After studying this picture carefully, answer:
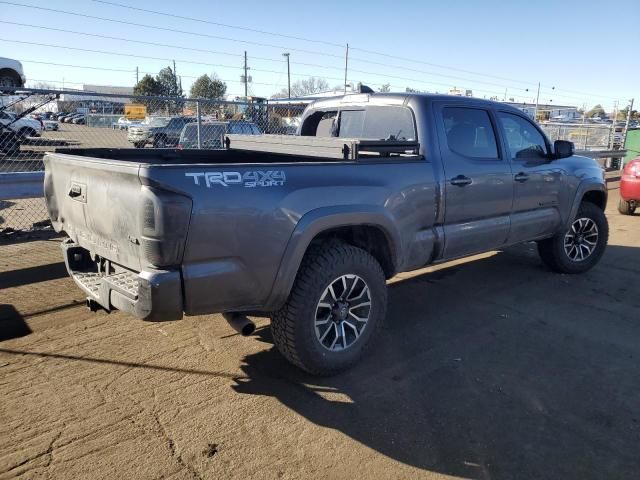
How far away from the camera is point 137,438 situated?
2787 mm

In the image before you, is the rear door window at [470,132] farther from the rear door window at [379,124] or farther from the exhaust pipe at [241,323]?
the exhaust pipe at [241,323]

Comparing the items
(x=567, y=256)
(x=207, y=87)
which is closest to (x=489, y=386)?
(x=567, y=256)

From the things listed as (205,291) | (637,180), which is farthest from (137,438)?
(637,180)

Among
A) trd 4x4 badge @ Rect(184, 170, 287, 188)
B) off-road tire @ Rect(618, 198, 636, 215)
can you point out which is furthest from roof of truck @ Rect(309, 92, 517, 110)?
off-road tire @ Rect(618, 198, 636, 215)

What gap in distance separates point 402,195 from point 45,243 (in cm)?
516

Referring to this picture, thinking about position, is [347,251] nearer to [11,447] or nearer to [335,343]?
[335,343]

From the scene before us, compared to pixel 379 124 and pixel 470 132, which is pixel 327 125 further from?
pixel 470 132

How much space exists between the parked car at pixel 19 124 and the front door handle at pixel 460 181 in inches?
248

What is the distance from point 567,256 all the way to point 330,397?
156 inches

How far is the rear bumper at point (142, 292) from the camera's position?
2.67 m

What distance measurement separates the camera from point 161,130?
1179 centimetres

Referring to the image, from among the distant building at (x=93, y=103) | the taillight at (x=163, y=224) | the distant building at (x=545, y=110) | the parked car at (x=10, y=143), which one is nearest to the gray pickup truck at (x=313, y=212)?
the taillight at (x=163, y=224)

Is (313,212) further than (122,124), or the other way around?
(122,124)

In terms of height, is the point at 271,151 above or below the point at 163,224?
above
